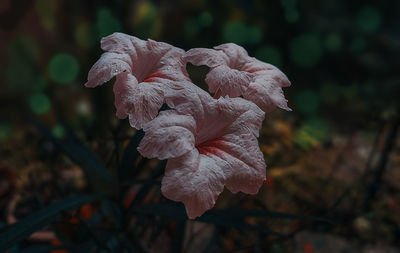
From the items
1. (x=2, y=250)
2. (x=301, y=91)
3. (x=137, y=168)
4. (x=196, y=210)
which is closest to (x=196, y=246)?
(x=137, y=168)

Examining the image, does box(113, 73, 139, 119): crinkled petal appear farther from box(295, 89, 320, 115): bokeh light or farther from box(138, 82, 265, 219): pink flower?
box(295, 89, 320, 115): bokeh light

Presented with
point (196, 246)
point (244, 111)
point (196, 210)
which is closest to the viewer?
point (196, 210)

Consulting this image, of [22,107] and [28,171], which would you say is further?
[22,107]

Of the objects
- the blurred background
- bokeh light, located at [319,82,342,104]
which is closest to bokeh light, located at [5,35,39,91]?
the blurred background

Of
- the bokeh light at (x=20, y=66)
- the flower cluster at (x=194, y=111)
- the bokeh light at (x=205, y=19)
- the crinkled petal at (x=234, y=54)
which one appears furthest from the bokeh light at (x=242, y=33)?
the bokeh light at (x=20, y=66)

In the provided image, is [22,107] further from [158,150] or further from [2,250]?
[158,150]

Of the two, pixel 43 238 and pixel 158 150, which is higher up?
pixel 158 150

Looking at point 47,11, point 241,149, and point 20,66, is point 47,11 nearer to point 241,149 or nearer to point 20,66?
point 20,66

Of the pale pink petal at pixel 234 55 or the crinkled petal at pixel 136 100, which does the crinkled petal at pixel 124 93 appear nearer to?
the crinkled petal at pixel 136 100
